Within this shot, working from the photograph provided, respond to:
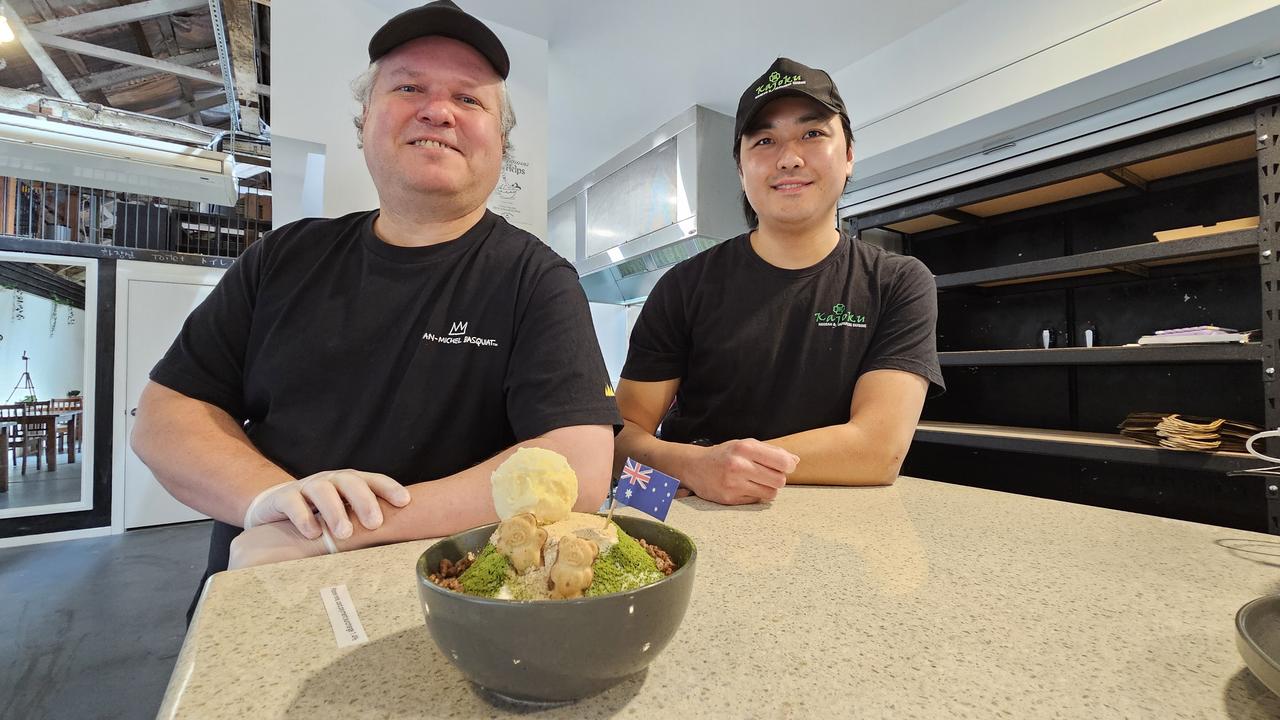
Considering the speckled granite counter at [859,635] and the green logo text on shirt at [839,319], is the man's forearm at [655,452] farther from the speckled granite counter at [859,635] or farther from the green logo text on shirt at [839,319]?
the green logo text on shirt at [839,319]

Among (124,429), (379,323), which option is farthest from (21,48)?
(379,323)

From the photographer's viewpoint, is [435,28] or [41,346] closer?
[435,28]

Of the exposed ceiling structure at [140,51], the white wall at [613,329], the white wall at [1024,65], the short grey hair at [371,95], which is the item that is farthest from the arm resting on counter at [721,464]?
the white wall at [613,329]

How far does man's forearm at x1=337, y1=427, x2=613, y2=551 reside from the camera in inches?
29.4

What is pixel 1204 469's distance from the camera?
196cm

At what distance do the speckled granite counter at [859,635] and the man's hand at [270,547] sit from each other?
61 millimetres

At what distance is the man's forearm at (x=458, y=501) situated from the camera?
0.75 meters

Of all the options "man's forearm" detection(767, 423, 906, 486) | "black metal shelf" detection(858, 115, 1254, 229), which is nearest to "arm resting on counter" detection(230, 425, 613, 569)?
"man's forearm" detection(767, 423, 906, 486)

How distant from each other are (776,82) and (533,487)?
125 centimetres

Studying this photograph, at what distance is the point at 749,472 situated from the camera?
93cm

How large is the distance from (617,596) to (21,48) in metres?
5.13

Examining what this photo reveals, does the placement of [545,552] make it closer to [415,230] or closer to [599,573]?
[599,573]

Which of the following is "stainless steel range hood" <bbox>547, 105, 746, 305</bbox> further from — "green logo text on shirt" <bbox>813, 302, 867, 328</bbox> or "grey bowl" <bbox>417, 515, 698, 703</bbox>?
"grey bowl" <bbox>417, 515, 698, 703</bbox>

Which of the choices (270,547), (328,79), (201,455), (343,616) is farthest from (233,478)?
(328,79)
